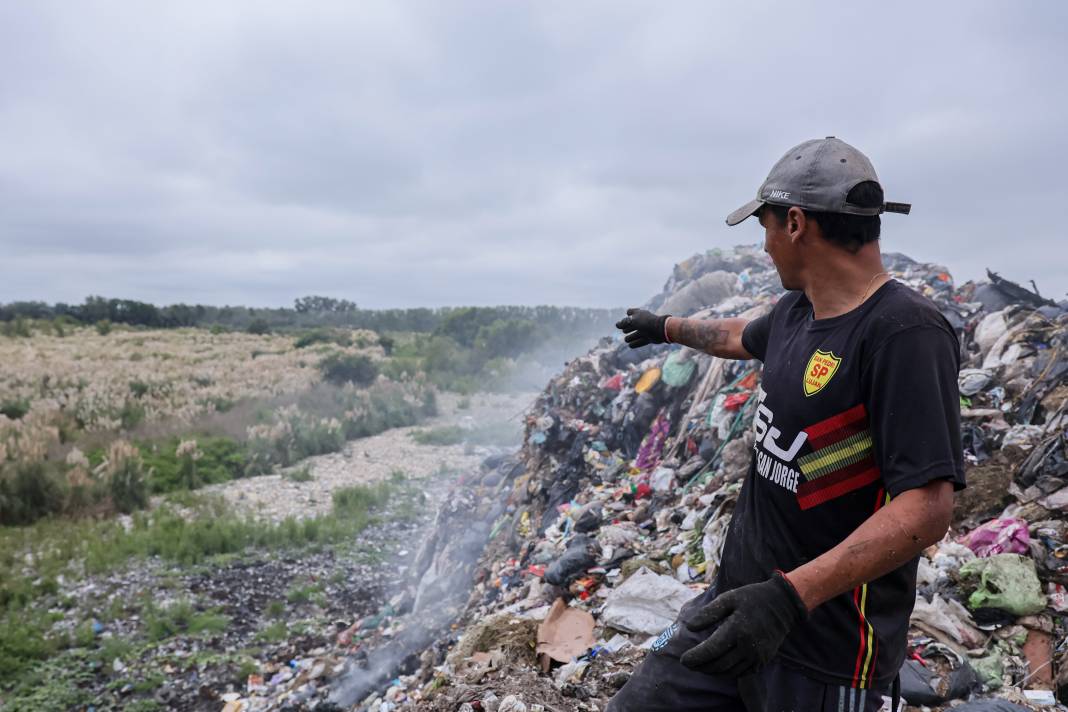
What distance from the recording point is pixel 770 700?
1355 mm

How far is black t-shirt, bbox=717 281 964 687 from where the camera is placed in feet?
3.68

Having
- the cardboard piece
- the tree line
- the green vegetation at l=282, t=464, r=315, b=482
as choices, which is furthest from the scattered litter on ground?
the tree line

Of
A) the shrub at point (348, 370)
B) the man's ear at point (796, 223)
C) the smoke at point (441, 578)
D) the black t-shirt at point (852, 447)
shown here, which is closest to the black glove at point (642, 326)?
the black t-shirt at point (852, 447)

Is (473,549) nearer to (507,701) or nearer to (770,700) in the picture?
(507,701)

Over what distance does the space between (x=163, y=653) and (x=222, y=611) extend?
847 mm

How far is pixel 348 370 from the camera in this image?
20.5 meters

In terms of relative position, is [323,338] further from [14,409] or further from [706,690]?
[706,690]

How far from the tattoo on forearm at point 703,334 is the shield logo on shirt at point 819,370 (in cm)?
69

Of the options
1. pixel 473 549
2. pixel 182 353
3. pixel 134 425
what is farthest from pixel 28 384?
pixel 473 549

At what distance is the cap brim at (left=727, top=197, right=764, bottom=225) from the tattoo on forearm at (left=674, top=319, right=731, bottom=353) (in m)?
0.40

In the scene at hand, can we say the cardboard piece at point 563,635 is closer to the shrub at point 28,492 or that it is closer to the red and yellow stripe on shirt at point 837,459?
the red and yellow stripe on shirt at point 837,459

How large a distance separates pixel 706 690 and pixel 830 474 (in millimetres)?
658

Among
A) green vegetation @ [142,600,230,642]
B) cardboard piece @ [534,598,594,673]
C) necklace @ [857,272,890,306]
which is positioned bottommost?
green vegetation @ [142,600,230,642]

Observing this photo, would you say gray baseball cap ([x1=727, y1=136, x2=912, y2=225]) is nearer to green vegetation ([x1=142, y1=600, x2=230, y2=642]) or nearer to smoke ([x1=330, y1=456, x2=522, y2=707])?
smoke ([x1=330, y1=456, x2=522, y2=707])
